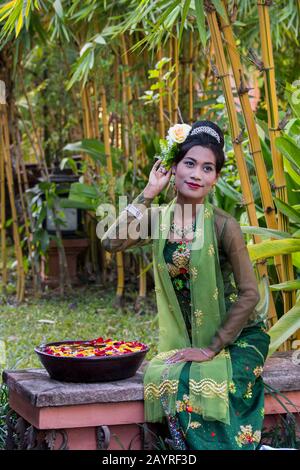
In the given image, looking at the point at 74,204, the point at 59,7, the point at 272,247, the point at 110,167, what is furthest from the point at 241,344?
the point at 74,204

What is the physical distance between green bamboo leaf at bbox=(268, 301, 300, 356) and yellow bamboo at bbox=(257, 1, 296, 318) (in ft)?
0.65

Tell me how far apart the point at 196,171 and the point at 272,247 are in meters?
0.65

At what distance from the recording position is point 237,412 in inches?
104

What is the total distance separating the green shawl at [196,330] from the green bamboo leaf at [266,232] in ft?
1.62

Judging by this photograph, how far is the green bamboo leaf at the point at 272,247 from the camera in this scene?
10.6 ft

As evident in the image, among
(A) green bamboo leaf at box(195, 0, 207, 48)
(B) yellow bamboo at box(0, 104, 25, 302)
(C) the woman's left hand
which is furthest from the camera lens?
(B) yellow bamboo at box(0, 104, 25, 302)

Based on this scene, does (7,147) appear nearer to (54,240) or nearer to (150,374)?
(54,240)

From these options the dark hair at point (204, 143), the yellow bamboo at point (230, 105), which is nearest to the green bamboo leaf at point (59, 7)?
the yellow bamboo at point (230, 105)

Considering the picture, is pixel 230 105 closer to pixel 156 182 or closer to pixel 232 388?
pixel 156 182

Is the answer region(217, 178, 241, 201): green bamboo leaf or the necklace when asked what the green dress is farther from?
region(217, 178, 241, 201): green bamboo leaf

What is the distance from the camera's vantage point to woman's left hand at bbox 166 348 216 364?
2664mm

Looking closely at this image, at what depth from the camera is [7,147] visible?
6383 millimetres

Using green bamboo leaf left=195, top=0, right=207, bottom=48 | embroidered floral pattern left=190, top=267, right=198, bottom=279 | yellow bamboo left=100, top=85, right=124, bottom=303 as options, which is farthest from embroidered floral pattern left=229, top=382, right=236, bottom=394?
yellow bamboo left=100, top=85, right=124, bottom=303
